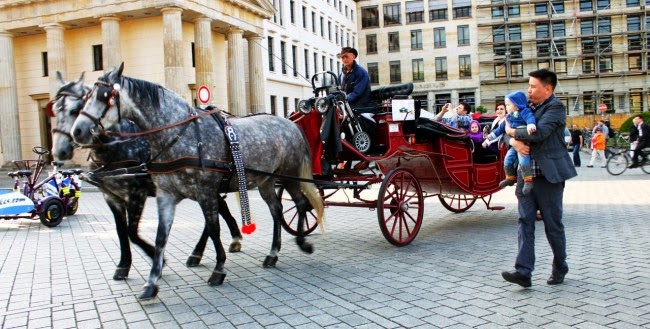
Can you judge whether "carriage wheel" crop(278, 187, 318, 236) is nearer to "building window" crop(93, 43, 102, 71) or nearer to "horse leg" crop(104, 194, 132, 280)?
"horse leg" crop(104, 194, 132, 280)

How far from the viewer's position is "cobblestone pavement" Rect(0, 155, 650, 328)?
4660 mm

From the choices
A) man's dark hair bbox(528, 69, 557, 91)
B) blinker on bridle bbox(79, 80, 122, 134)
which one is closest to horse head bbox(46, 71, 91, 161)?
blinker on bridle bbox(79, 80, 122, 134)

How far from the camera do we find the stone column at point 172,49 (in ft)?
96.6

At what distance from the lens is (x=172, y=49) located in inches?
1161

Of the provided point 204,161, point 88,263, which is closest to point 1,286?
point 88,263

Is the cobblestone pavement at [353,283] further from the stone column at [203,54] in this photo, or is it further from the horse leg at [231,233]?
the stone column at [203,54]

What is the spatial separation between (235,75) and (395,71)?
36.4 metres

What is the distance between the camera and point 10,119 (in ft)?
109

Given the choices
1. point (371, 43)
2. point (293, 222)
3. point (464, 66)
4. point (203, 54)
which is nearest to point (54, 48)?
point (203, 54)

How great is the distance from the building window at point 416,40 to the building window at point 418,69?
150 centimetres

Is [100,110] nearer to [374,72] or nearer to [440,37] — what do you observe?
[374,72]

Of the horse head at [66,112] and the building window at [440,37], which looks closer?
the horse head at [66,112]

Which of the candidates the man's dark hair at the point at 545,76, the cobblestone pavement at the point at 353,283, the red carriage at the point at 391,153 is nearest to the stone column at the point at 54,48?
the cobblestone pavement at the point at 353,283

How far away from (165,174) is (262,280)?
1512 mm
